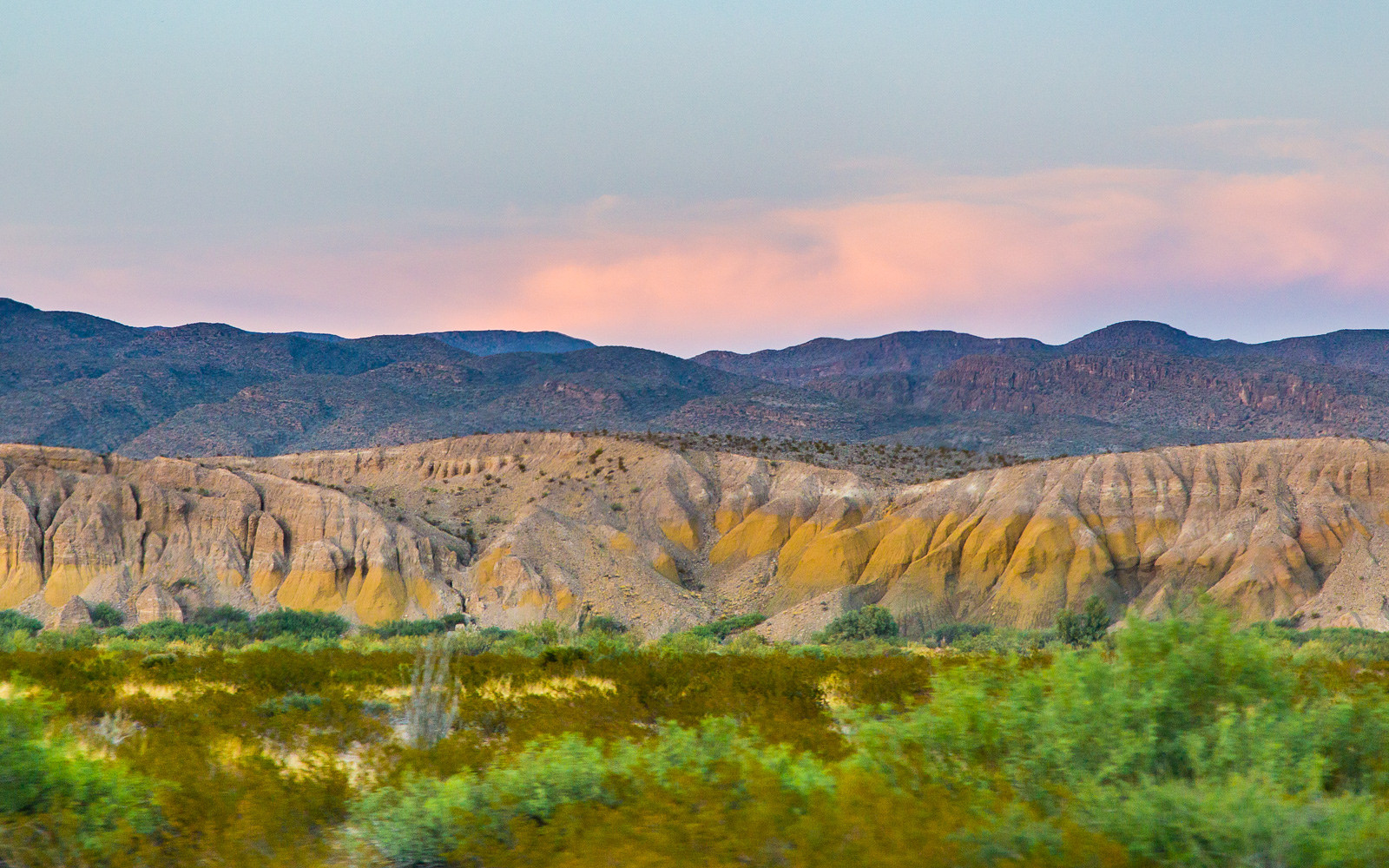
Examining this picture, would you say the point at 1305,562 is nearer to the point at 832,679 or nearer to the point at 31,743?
the point at 832,679

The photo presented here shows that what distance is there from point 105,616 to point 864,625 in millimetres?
33444

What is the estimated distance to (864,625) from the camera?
45562mm

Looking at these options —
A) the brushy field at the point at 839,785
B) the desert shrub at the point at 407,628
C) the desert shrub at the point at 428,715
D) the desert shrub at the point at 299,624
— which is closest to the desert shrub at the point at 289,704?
the brushy field at the point at 839,785

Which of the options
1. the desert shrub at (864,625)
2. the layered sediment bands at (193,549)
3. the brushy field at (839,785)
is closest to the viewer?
the brushy field at (839,785)

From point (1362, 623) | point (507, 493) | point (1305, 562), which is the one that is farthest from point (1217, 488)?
point (507, 493)

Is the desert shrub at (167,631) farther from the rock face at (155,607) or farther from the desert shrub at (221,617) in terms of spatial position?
the rock face at (155,607)

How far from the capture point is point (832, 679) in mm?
18016

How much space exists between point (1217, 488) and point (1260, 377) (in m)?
129

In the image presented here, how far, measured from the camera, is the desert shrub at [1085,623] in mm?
42312

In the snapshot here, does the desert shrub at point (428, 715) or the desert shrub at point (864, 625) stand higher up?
the desert shrub at point (428, 715)

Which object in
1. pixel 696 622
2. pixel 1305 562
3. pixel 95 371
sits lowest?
pixel 696 622

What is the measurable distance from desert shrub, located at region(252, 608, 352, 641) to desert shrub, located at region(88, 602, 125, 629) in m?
5.67

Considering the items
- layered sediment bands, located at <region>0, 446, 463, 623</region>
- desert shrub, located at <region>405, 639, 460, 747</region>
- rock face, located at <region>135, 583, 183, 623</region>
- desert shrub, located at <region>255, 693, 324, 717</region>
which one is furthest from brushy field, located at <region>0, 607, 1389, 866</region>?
layered sediment bands, located at <region>0, 446, 463, 623</region>

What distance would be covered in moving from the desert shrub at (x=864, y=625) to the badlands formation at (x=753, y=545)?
2.24 meters
